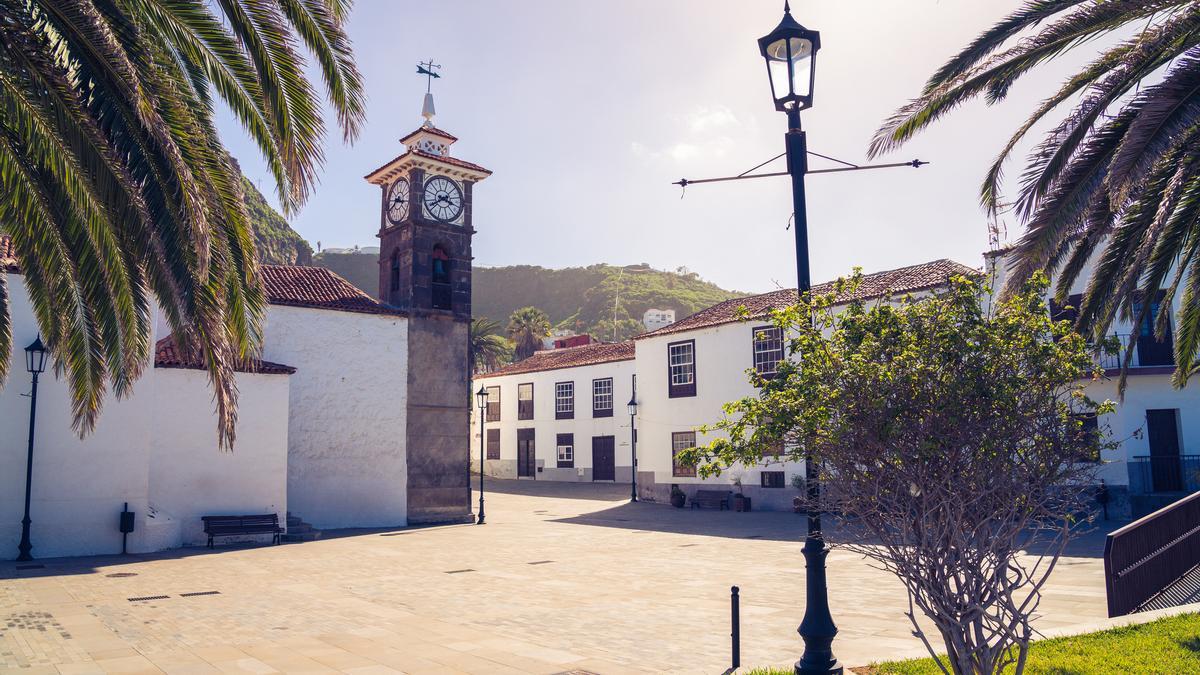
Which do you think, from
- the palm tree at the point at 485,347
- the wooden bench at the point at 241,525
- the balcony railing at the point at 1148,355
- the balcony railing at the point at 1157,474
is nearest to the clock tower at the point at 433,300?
the wooden bench at the point at 241,525

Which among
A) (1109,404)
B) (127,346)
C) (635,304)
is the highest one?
(635,304)

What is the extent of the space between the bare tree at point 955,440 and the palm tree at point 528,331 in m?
54.0

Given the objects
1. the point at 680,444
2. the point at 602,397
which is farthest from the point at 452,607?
the point at 602,397

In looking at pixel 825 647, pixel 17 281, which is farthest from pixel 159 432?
pixel 825 647

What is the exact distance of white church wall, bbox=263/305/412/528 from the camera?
22.1 metres

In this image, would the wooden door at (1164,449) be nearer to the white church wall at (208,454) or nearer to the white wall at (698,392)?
the white wall at (698,392)

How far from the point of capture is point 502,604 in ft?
36.8

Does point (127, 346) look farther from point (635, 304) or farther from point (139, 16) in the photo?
point (635, 304)

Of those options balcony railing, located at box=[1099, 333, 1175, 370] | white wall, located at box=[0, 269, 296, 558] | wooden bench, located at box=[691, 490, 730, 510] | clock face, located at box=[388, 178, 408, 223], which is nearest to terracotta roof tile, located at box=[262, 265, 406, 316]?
clock face, located at box=[388, 178, 408, 223]

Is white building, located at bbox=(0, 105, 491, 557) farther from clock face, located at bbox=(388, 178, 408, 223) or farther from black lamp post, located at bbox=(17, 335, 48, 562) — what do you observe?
black lamp post, located at bbox=(17, 335, 48, 562)

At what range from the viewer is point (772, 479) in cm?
2745

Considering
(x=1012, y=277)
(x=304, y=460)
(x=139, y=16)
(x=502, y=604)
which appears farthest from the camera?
(x=304, y=460)

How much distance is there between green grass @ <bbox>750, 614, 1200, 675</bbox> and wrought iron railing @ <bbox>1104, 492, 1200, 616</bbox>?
0.95 metres

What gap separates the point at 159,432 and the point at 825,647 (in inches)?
652
